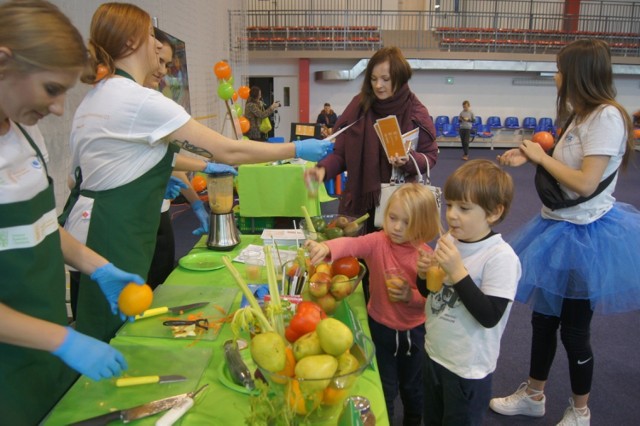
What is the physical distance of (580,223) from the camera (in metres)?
1.96

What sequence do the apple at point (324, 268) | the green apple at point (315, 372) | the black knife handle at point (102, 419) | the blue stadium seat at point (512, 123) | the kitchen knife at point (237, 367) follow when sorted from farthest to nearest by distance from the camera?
1. the blue stadium seat at point (512, 123)
2. the apple at point (324, 268)
3. the kitchen knife at point (237, 367)
4. the black knife handle at point (102, 419)
5. the green apple at point (315, 372)

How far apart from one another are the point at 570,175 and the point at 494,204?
0.59m

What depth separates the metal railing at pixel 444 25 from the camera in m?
13.6

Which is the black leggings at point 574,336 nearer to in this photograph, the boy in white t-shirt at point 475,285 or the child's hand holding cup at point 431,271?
the boy in white t-shirt at point 475,285

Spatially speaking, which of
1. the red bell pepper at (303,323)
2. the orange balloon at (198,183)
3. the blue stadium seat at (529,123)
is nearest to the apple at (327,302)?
the red bell pepper at (303,323)

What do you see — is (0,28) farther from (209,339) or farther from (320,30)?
(320,30)

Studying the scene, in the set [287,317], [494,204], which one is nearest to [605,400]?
[494,204]

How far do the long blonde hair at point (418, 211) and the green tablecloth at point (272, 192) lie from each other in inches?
59.1

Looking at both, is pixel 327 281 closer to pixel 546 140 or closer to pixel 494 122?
pixel 546 140

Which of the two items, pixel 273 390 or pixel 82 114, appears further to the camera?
pixel 82 114

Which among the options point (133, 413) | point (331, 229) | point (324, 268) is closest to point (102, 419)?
point (133, 413)

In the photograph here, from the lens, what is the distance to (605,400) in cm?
244

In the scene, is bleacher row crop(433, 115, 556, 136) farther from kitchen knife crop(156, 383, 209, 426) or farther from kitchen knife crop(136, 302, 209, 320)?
kitchen knife crop(156, 383, 209, 426)

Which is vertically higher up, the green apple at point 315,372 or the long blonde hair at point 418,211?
the long blonde hair at point 418,211
